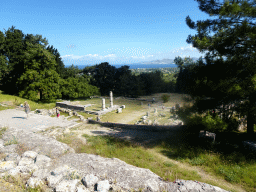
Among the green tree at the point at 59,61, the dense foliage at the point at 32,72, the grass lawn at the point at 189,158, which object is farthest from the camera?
the green tree at the point at 59,61

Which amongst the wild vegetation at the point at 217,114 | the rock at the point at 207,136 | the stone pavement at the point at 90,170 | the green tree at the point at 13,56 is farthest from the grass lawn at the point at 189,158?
the green tree at the point at 13,56

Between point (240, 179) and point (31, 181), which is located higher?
point (31, 181)

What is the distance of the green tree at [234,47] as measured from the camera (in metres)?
6.85

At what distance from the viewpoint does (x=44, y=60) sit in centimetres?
2772

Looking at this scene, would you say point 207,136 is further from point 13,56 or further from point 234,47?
point 13,56

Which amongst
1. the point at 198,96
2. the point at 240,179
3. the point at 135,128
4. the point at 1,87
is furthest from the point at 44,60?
the point at 240,179

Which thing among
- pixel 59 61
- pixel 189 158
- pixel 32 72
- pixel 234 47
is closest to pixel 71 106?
pixel 32 72

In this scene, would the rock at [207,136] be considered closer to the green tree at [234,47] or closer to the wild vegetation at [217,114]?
the wild vegetation at [217,114]

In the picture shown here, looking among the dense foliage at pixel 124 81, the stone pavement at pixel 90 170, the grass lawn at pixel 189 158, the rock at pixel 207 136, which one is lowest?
the grass lawn at pixel 189 158

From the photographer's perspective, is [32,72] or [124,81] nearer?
[32,72]

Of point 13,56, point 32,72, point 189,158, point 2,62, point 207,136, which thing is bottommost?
point 189,158

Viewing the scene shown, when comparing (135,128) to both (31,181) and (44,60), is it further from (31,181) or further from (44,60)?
(44,60)

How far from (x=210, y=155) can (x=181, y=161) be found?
1.56 m

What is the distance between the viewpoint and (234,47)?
7.73m
